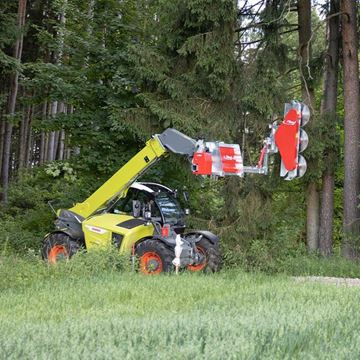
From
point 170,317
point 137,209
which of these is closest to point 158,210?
point 137,209

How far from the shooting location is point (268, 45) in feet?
49.9

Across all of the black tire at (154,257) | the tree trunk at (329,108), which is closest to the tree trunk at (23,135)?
the tree trunk at (329,108)

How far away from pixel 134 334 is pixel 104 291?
10.2ft

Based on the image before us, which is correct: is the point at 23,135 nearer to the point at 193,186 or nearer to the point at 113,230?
the point at 193,186

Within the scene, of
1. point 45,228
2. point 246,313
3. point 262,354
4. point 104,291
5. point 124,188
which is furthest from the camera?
point 45,228

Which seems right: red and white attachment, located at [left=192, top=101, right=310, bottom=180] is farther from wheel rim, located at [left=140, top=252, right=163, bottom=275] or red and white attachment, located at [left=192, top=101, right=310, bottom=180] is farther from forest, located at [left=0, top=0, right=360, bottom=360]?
wheel rim, located at [left=140, top=252, right=163, bottom=275]

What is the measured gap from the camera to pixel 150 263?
10820mm

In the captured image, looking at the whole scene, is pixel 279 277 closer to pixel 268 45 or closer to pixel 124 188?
pixel 124 188

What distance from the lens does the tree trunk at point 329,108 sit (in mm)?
16453

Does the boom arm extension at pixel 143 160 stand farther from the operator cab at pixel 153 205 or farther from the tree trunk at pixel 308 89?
the tree trunk at pixel 308 89

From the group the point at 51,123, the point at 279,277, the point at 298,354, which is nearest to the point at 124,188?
the point at 279,277

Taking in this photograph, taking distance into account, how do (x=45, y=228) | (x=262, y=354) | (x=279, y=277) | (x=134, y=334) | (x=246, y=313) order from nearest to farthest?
1. (x=262, y=354)
2. (x=134, y=334)
3. (x=246, y=313)
4. (x=279, y=277)
5. (x=45, y=228)

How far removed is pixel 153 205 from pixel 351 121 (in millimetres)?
6645

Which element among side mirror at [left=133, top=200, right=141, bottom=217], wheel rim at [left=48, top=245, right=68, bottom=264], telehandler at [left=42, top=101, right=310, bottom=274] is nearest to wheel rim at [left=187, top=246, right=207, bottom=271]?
telehandler at [left=42, top=101, right=310, bottom=274]
